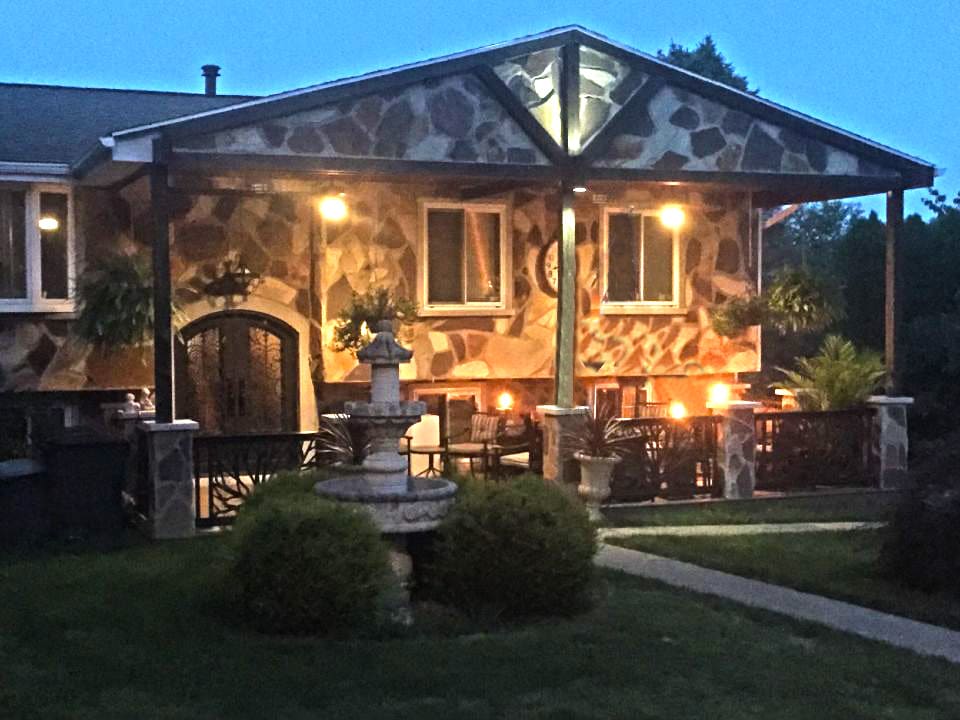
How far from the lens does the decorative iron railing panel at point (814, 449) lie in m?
14.5

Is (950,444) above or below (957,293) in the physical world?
below

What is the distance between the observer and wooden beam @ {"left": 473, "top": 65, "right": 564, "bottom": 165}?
1314 centimetres

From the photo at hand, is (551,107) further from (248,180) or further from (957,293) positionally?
(957,293)

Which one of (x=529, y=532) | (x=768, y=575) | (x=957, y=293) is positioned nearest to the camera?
(x=529, y=532)

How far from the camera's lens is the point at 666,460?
13.9m

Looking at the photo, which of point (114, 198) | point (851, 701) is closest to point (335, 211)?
point (114, 198)

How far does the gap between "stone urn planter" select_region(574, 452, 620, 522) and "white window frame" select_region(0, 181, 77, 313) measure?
18.8 ft

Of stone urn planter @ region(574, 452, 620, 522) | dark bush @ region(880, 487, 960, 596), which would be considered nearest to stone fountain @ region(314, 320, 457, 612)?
dark bush @ region(880, 487, 960, 596)

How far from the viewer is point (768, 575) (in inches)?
391

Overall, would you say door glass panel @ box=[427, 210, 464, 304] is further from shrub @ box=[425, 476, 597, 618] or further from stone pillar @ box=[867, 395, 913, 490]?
shrub @ box=[425, 476, 597, 618]

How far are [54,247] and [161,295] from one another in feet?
10.3

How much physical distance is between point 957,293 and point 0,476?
13969 millimetres

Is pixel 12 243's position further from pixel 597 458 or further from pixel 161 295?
pixel 597 458

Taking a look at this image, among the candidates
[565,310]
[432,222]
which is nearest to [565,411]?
[565,310]
